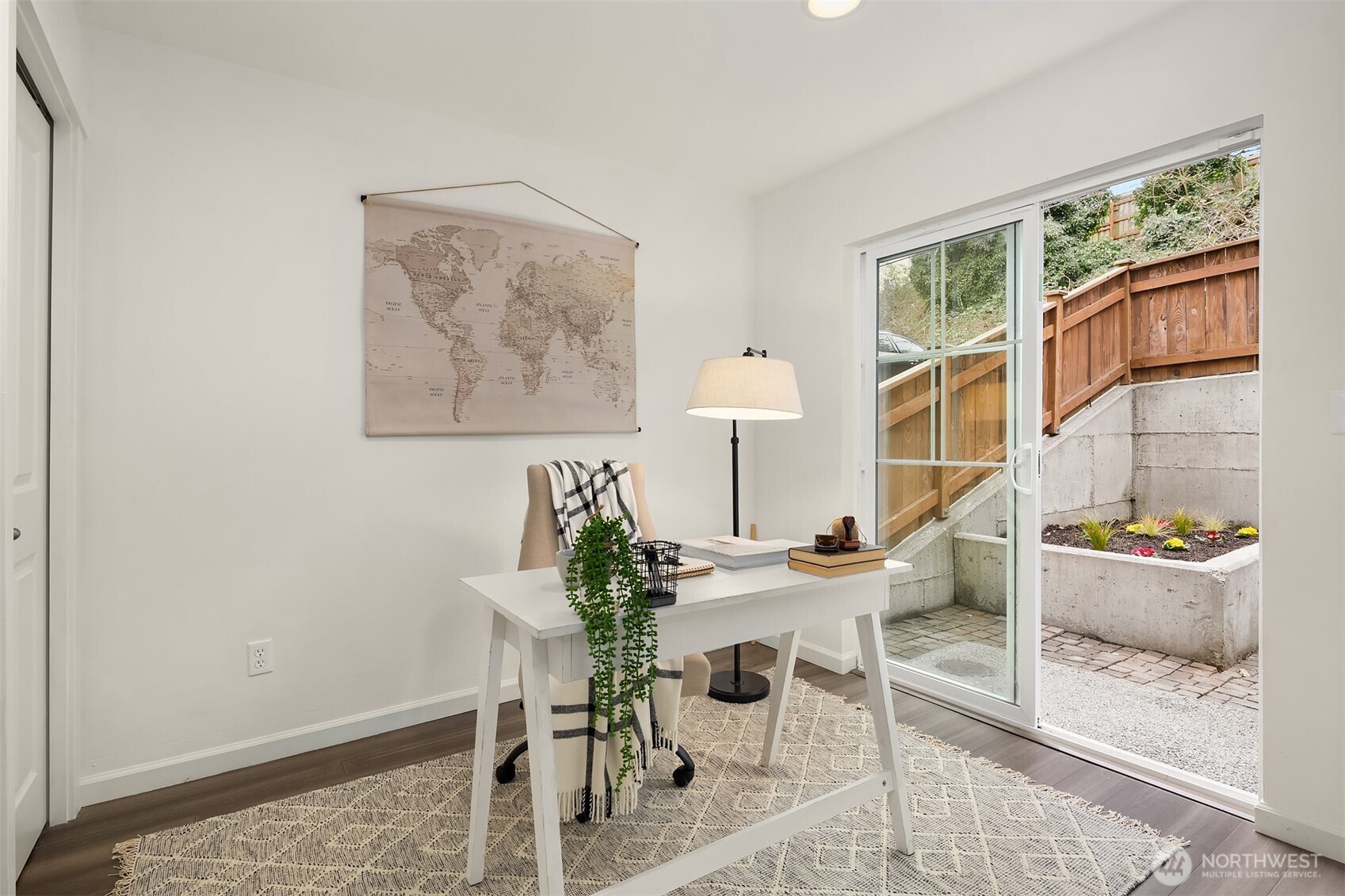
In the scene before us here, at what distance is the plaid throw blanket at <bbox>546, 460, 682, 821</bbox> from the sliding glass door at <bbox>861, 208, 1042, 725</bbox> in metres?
1.42

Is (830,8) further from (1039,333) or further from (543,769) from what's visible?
(543,769)

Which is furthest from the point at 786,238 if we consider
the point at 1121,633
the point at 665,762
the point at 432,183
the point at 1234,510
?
the point at 1234,510

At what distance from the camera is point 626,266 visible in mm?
3270

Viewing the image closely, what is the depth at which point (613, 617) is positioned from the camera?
4.51 ft

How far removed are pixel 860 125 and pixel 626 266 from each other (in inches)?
47.3

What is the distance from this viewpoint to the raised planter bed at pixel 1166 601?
3430 mm

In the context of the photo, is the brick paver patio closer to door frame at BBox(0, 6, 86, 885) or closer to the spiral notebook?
the spiral notebook

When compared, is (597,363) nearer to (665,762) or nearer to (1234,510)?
(665,762)

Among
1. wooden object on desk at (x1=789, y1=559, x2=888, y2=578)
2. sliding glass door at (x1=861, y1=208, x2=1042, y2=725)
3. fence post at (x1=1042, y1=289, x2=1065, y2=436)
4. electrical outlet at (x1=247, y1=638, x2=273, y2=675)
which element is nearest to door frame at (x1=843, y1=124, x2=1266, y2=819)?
sliding glass door at (x1=861, y1=208, x2=1042, y2=725)

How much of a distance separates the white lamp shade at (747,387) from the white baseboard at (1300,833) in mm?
1755

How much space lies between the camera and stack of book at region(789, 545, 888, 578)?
1762 millimetres

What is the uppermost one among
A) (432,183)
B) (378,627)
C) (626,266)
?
(432,183)

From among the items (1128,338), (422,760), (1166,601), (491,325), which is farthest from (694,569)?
(1128,338)

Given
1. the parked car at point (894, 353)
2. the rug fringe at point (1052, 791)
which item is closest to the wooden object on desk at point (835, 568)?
the rug fringe at point (1052, 791)
